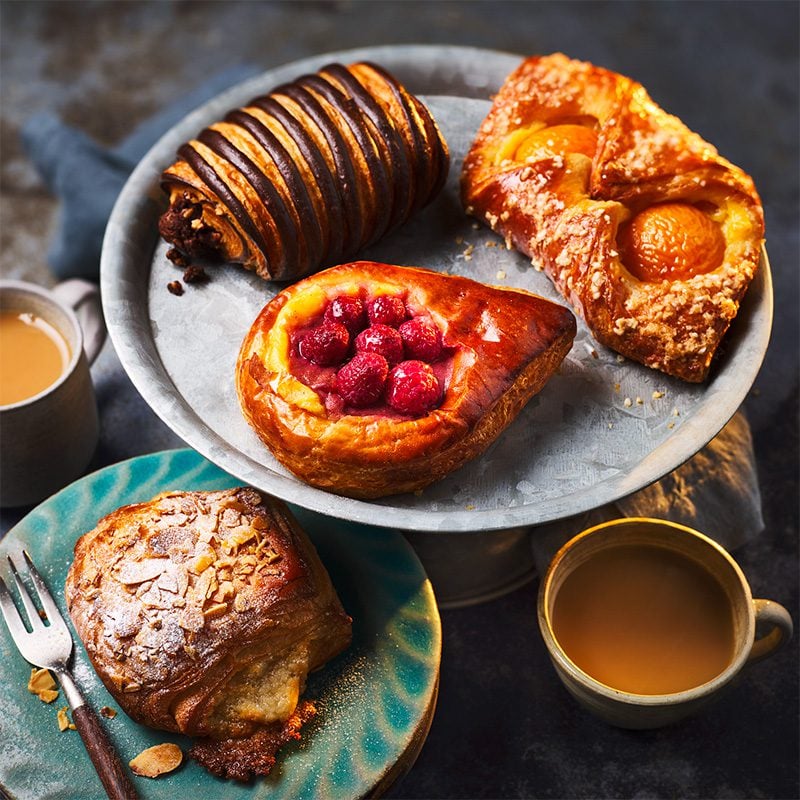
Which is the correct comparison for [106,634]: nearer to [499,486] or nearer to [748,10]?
[499,486]

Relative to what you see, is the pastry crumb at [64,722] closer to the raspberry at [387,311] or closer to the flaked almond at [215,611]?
the flaked almond at [215,611]

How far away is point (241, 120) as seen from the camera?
2221mm

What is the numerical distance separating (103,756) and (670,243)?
135cm

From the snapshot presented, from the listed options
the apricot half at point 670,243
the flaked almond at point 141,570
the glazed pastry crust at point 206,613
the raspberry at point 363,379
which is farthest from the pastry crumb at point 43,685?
the apricot half at point 670,243

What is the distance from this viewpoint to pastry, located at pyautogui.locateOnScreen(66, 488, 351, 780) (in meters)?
1.88

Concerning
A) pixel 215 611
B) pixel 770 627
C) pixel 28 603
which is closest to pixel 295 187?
pixel 215 611

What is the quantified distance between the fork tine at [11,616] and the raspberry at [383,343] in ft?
2.50

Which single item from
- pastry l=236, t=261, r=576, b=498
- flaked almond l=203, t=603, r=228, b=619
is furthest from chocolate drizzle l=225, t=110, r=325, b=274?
flaked almond l=203, t=603, r=228, b=619

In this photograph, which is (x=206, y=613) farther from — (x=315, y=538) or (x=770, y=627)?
(x=770, y=627)

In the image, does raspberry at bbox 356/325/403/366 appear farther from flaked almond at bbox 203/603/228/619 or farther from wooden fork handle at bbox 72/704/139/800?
wooden fork handle at bbox 72/704/139/800

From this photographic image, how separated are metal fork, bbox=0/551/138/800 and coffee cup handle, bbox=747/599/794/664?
1.11m

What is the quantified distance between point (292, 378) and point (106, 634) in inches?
20.7

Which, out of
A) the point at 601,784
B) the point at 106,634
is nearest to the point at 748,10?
the point at 601,784

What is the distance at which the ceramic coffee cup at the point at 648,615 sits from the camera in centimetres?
202
